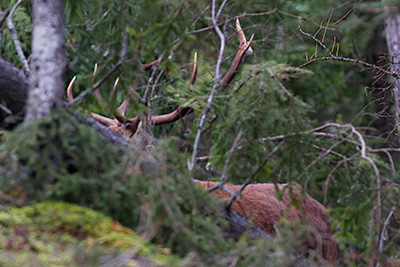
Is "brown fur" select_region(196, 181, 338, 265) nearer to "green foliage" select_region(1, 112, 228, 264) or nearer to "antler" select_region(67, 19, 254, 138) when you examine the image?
"antler" select_region(67, 19, 254, 138)

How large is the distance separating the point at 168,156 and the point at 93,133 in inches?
20.6

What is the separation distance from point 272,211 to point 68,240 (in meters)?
3.22

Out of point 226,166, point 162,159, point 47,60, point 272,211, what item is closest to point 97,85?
point 47,60

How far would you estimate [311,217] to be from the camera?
19.9 feet

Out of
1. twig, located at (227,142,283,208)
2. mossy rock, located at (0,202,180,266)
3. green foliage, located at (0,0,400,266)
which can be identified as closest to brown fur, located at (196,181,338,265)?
green foliage, located at (0,0,400,266)

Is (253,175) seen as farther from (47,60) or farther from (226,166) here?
(47,60)

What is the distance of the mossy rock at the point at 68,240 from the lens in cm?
241

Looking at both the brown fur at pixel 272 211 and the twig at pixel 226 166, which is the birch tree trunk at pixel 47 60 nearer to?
the twig at pixel 226 166

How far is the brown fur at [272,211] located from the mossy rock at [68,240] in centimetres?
203

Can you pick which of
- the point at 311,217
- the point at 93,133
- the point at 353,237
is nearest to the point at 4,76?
the point at 93,133

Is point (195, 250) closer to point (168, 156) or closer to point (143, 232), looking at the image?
point (143, 232)

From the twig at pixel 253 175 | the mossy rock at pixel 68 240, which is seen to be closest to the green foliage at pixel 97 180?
the mossy rock at pixel 68 240

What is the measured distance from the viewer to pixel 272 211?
18.1 ft

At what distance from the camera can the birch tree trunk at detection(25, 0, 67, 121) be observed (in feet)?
10.8
